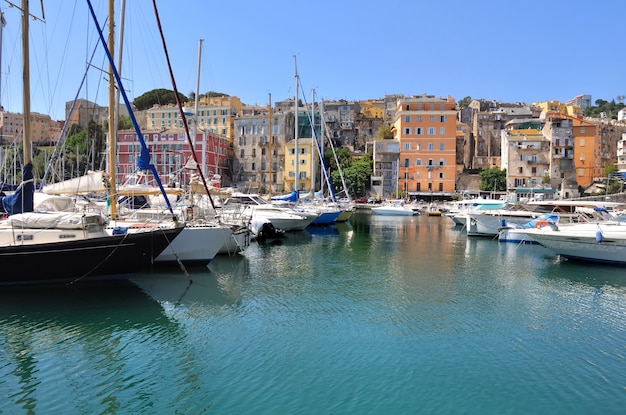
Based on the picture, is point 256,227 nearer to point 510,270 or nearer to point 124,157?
point 510,270

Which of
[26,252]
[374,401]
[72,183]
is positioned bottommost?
[374,401]

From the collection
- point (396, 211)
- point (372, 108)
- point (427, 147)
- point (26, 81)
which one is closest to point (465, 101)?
point (372, 108)

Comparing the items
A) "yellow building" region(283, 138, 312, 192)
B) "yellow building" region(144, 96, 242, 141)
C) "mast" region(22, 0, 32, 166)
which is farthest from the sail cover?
"yellow building" region(144, 96, 242, 141)

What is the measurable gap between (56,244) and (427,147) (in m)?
69.6

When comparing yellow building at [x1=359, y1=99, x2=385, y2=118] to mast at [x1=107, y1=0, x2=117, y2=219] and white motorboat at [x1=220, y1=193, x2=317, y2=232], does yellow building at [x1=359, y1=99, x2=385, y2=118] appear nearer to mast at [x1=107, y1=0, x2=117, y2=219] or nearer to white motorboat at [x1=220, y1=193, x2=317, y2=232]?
white motorboat at [x1=220, y1=193, x2=317, y2=232]

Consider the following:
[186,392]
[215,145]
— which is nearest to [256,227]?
[186,392]

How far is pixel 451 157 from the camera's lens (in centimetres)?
7769

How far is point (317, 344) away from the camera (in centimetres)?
1173

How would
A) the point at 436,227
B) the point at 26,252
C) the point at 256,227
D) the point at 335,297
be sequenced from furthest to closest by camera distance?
the point at 436,227
the point at 256,227
the point at 335,297
the point at 26,252

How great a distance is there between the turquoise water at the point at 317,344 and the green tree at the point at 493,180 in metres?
58.2

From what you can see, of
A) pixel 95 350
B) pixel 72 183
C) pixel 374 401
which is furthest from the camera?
pixel 72 183

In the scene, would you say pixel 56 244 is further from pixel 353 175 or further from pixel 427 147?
pixel 427 147

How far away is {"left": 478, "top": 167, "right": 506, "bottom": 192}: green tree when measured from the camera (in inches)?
3002

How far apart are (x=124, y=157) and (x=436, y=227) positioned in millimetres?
54007
